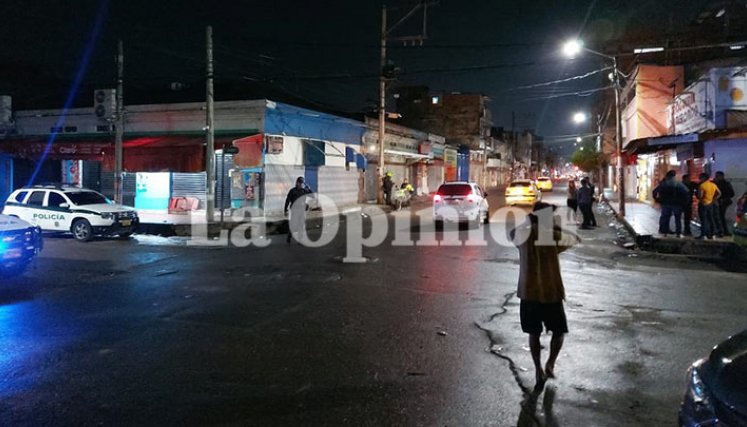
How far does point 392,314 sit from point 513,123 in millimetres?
80673

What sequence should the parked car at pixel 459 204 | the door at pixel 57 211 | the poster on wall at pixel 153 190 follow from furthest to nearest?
the poster on wall at pixel 153 190 < the parked car at pixel 459 204 < the door at pixel 57 211

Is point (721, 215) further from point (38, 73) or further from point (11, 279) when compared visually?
point (38, 73)

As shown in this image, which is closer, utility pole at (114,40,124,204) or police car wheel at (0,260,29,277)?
police car wheel at (0,260,29,277)

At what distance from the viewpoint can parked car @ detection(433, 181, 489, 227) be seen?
20.7 m

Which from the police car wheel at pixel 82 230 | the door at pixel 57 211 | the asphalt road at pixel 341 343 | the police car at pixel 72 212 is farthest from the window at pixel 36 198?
the asphalt road at pixel 341 343

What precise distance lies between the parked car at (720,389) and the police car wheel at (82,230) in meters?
17.1

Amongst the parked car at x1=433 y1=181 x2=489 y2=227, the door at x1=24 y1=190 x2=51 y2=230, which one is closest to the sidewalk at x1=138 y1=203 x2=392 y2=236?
the door at x1=24 y1=190 x2=51 y2=230

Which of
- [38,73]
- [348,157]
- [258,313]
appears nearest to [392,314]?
[258,313]

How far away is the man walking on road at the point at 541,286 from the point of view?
5.57 m

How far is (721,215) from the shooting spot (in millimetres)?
16375

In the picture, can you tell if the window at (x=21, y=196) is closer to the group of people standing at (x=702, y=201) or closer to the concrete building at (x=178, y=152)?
the concrete building at (x=178, y=152)

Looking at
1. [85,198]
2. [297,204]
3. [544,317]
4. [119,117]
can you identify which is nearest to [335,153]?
[119,117]

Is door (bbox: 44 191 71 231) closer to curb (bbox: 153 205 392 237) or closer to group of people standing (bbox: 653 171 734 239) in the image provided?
curb (bbox: 153 205 392 237)

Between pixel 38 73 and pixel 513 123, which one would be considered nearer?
pixel 38 73
